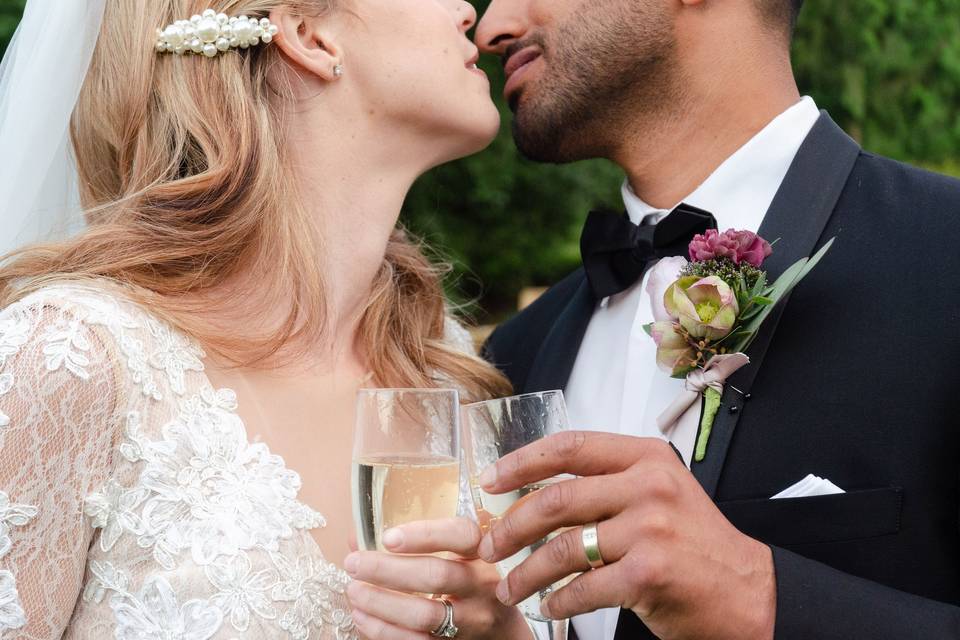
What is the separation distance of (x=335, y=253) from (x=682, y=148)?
118 centimetres

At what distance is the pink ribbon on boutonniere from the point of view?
256 centimetres

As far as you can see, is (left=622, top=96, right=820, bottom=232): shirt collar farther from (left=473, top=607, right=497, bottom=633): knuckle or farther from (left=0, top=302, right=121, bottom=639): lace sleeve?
(left=0, top=302, right=121, bottom=639): lace sleeve

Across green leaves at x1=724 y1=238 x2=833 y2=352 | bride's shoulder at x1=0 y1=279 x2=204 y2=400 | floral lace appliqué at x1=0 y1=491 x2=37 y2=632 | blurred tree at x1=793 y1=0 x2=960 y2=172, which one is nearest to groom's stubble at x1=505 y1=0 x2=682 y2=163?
green leaves at x1=724 y1=238 x2=833 y2=352

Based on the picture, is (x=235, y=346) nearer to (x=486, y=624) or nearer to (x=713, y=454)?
(x=486, y=624)

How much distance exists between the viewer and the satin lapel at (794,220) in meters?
2.60

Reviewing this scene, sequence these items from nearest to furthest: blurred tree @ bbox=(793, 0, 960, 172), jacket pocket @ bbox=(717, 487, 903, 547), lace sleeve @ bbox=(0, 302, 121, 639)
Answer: lace sleeve @ bbox=(0, 302, 121, 639) < jacket pocket @ bbox=(717, 487, 903, 547) < blurred tree @ bbox=(793, 0, 960, 172)

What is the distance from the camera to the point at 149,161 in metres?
3.02

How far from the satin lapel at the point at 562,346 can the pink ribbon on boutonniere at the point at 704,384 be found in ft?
1.94

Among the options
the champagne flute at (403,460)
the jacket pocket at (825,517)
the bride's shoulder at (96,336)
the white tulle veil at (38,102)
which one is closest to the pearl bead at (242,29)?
the white tulle veil at (38,102)

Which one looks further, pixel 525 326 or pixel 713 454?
pixel 525 326

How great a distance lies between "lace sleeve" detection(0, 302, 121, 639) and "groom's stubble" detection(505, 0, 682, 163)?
179 cm

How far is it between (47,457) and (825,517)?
183cm

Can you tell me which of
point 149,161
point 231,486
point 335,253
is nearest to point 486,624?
point 231,486

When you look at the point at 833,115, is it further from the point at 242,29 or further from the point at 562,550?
the point at 562,550
